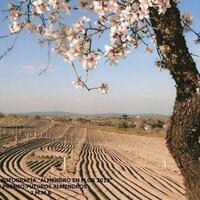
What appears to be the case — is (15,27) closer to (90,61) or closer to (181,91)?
(90,61)

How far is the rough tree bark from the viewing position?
2.94 metres

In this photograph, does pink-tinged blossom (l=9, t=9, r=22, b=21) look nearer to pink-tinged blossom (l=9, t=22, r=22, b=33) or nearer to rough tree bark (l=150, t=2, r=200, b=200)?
pink-tinged blossom (l=9, t=22, r=22, b=33)

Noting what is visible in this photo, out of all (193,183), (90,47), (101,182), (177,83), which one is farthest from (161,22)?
(101,182)

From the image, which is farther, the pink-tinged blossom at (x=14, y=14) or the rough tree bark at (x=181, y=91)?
the pink-tinged blossom at (x=14, y=14)

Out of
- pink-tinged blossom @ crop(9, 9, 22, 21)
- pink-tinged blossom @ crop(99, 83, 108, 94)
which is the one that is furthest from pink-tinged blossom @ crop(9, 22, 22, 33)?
pink-tinged blossom @ crop(99, 83, 108, 94)

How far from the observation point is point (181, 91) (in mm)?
3004

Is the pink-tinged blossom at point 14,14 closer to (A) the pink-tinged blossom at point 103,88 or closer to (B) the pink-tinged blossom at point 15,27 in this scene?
(B) the pink-tinged blossom at point 15,27

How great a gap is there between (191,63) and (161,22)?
1.09 ft

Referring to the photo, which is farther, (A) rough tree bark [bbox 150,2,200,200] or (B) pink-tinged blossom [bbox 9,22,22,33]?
(B) pink-tinged blossom [bbox 9,22,22,33]

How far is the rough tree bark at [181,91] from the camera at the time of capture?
294 centimetres

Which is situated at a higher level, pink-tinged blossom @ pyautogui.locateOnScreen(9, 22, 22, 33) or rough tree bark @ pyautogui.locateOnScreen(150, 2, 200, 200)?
pink-tinged blossom @ pyautogui.locateOnScreen(9, 22, 22, 33)

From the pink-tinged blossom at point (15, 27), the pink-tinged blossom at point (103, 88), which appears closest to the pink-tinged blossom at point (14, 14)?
the pink-tinged blossom at point (15, 27)

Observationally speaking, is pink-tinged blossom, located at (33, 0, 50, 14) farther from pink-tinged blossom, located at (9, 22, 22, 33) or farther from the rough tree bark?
the rough tree bark

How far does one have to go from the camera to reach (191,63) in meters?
3.02
